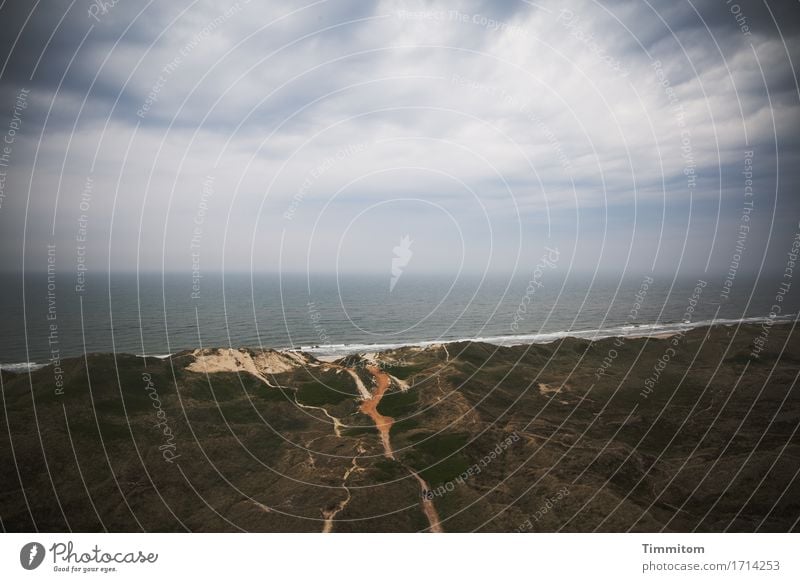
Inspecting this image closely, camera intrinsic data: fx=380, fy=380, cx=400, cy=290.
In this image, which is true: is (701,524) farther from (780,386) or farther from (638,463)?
(780,386)

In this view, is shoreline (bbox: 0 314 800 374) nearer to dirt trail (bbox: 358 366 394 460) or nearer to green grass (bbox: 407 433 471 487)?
dirt trail (bbox: 358 366 394 460)

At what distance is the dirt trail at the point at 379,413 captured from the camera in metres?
31.6

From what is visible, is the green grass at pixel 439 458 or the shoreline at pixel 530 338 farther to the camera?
the shoreline at pixel 530 338

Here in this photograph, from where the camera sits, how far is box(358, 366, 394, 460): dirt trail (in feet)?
104

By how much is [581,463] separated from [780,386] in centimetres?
3658

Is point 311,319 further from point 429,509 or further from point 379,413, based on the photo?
point 429,509

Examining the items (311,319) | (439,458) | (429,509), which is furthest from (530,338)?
(429,509)

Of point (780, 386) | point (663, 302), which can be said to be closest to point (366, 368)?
point (780, 386)
